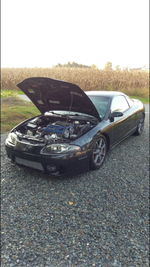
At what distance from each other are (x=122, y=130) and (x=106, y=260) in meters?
2.86

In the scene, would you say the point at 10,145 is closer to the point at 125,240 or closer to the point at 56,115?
the point at 56,115

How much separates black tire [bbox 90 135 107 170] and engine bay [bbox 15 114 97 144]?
12.5 inches

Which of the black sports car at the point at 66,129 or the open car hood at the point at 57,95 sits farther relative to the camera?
the open car hood at the point at 57,95

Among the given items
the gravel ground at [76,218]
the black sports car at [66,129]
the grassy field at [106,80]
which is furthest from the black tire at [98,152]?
the grassy field at [106,80]

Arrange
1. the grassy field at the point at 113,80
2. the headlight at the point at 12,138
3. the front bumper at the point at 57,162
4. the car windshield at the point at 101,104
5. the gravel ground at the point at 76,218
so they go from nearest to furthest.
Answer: the gravel ground at the point at 76,218 → the front bumper at the point at 57,162 → the headlight at the point at 12,138 → the car windshield at the point at 101,104 → the grassy field at the point at 113,80

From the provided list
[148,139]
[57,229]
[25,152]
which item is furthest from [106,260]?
[148,139]

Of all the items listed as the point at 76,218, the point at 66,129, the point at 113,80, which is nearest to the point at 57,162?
the point at 66,129

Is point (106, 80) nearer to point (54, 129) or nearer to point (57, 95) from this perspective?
point (57, 95)

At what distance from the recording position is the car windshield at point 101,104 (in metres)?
3.84

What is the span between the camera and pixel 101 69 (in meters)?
15.8

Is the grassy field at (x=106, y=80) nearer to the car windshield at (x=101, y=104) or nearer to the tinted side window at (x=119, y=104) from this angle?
the tinted side window at (x=119, y=104)

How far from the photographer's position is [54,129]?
340cm

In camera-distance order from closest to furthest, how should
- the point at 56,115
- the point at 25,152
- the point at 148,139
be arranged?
1. the point at 25,152
2. the point at 56,115
3. the point at 148,139

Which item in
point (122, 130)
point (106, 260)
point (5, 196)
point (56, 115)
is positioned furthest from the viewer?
point (122, 130)
